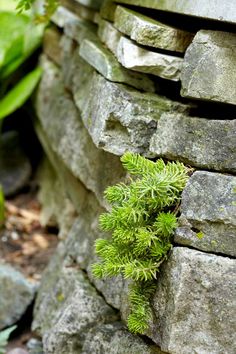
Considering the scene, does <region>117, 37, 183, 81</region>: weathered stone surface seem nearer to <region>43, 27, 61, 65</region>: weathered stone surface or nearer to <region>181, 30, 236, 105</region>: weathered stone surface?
<region>181, 30, 236, 105</region>: weathered stone surface

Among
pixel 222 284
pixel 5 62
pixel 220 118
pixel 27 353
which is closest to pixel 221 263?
pixel 222 284

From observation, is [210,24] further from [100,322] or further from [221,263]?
[100,322]

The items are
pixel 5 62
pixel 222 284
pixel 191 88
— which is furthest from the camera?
pixel 5 62

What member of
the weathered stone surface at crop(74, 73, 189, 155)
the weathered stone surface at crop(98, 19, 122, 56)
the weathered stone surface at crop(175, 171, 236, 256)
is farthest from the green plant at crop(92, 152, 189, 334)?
the weathered stone surface at crop(98, 19, 122, 56)

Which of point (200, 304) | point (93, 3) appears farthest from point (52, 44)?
point (200, 304)

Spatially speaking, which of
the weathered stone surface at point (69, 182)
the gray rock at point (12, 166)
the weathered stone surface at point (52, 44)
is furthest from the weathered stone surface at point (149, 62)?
the gray rock at point (12, 166)

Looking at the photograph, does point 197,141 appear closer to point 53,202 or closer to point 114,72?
point 114,72
